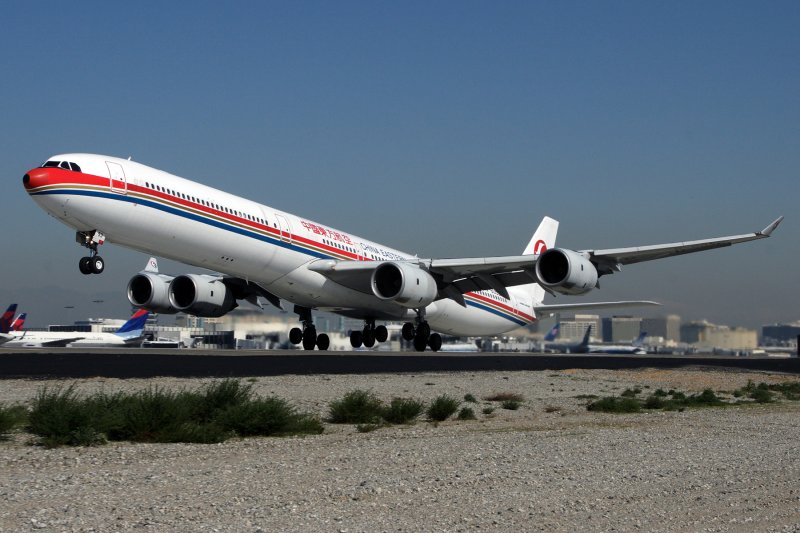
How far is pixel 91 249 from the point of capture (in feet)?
91.3

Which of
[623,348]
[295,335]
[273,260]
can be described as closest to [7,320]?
[295,335]

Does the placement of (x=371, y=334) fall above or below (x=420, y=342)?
above

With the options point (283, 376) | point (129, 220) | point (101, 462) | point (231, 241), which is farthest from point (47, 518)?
point (231, 241)

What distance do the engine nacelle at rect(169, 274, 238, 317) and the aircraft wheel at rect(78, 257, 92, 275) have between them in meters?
9.04

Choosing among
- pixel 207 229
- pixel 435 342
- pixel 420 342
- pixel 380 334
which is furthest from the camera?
pixel 435 342

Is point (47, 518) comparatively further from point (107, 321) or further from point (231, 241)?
point (107, 321)

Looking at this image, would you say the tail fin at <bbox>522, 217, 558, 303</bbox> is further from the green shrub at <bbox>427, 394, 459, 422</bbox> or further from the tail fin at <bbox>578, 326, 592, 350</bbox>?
the green shrub at <bbox>427, 394, 459, 422</bbox>

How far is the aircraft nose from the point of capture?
87.8ft

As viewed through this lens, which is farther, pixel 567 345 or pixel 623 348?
pixel 623 348

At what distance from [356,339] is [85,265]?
16.7 metres

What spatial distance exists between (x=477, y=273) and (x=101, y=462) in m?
27.4

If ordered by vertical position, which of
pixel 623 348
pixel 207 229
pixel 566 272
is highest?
pixel 207 229

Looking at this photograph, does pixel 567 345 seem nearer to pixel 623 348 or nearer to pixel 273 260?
pixel 623 348

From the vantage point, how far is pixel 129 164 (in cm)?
2859
